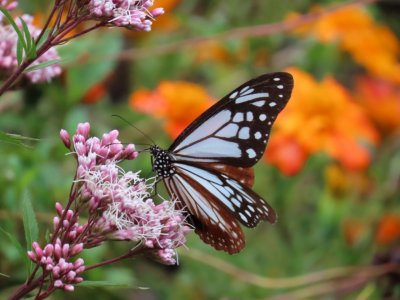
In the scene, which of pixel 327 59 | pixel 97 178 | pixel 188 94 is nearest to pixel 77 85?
pixel 188 94

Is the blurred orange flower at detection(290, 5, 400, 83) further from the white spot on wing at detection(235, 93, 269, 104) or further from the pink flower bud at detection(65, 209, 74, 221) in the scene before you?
the pink flower bud at detection(65, 209, 74, 221)

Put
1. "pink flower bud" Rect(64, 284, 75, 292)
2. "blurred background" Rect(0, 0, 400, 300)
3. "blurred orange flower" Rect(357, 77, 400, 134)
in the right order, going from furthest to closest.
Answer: "blurred orange flower" Rect(357, 77, 400, 134) < "blurred background" Rect(0, 0, 400, 300) < "pink flower bud" Rect(64, 284, 75, 292)

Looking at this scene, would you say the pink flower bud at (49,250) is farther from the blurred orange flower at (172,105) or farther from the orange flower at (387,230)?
the orange flower at (387,230)

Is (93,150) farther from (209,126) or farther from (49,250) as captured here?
(209,126)

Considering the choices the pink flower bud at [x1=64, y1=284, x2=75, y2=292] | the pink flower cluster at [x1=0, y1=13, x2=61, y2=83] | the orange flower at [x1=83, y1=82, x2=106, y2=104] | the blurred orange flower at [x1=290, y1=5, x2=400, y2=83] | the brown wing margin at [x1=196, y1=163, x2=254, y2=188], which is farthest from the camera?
the blurred orange flower at [x1=290, y1=5, x2=400, y2=83]

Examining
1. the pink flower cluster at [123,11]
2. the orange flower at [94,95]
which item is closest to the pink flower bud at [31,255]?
the pink flower cluster at [123,11]

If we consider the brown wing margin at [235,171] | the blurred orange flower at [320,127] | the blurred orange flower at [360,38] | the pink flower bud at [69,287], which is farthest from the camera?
the blurred orange flower at [360,38]

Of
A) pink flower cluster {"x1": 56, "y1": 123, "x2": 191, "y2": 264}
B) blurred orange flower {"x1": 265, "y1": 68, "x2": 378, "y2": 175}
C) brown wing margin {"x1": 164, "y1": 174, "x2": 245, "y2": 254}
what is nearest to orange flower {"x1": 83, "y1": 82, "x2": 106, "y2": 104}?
blurred orange flower {"x1": 265, "y1": 68, "x2": 378, "y2": 175}
